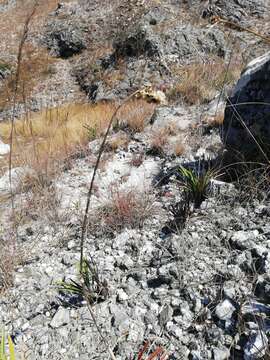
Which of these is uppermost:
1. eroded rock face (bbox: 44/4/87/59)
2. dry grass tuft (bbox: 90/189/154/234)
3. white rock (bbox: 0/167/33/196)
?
eroded rock face (bbox: 44/4/87/59)

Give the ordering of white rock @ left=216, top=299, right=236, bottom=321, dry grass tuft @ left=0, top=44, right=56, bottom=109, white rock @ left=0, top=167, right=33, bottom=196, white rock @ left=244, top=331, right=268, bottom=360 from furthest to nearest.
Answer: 1. dry grass tuft @ left=0, top=44, right=56, bottom=109
2. white rock @ left=0, top=167, right=33, bottom=196
3. white rock @ left=216, top=299, right=236, bottom=321
4. white rock @ left=244, top=331, right=268, bottom=360

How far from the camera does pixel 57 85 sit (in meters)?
12.3

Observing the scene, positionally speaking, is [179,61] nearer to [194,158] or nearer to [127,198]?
[194,158]

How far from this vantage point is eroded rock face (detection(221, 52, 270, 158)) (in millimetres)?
2432

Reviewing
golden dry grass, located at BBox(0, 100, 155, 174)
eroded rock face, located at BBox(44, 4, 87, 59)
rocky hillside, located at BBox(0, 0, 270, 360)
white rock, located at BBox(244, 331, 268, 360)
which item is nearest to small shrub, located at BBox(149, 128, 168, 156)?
rocky hillside, located at BBox(0, 0, 270, 360)

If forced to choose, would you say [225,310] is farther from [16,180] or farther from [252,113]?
[16,180]

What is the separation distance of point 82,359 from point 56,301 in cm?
42

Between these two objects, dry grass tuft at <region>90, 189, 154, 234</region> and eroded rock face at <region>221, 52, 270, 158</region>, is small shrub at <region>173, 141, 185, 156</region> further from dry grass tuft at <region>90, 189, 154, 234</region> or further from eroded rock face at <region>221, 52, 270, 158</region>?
dry grass tuft at <region>90, 189, 154, 234</region>

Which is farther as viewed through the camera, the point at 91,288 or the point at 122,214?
the point at 122,214

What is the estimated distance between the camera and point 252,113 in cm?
253

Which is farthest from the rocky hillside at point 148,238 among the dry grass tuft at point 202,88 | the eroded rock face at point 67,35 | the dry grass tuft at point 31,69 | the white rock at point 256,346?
the eroded rock face at point 67,35

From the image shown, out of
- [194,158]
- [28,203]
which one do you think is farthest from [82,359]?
[194,158]

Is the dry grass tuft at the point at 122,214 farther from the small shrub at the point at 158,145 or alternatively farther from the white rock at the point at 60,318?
the small shrub at the point at 158,145

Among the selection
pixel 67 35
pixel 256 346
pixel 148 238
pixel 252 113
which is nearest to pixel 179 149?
pixel 252 113
